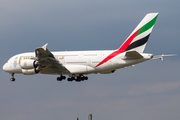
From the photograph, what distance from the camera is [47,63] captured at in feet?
200

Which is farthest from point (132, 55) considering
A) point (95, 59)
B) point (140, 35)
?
point (95, 59)

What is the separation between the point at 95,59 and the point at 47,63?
25.4 feet

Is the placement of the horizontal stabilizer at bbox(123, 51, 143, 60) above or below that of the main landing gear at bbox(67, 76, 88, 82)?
above

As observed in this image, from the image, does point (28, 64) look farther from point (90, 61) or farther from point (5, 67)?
point (90, 61)

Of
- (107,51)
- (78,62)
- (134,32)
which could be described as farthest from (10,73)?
(134,32)

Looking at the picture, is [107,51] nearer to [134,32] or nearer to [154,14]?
[134,32]

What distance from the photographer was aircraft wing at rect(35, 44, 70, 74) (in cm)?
5772

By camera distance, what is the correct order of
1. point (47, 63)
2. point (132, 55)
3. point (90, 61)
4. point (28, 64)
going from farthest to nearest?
point (90, 61) → point (28, 64) → point (47, 63) → point (132, 55)

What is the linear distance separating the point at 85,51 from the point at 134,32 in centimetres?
868

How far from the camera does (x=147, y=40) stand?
60.4m

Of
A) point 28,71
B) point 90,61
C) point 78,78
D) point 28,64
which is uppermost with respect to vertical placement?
point 90,61

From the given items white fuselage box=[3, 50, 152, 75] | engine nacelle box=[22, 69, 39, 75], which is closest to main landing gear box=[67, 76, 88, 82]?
white fuselage box=[3, 50, 152, 75]

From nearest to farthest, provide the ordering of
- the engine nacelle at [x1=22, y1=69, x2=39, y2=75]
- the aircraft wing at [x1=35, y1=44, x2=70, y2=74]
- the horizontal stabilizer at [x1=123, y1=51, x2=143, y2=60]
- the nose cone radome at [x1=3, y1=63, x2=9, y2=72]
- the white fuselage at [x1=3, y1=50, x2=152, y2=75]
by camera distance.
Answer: the horizontal stabilizer at [x1=123, y1=51, x2=143, y2=60], the aircraft wing at [x1=35, y1=44, x2=70, y2=74], the white fuselage at [x1=3, y1=50, x2=152, y2=75], the engine nacelle at [x1=22, y1=69, x2=39, y2=75], the nose cone radome at [x1=3, y1=63, x2=9, y2=72]

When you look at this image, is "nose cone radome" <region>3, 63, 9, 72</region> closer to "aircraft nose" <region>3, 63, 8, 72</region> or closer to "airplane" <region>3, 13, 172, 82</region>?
"aircraft nose" <region>3, 63, 8, 72</region>
